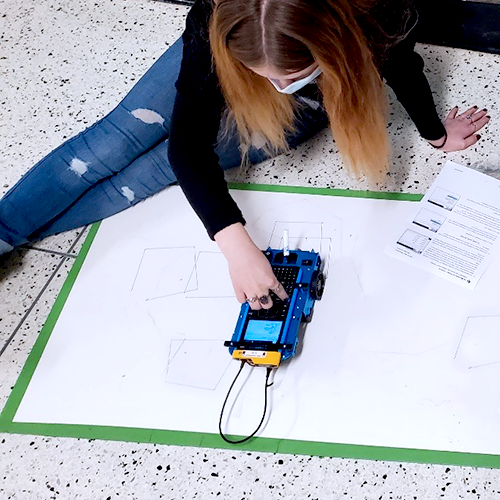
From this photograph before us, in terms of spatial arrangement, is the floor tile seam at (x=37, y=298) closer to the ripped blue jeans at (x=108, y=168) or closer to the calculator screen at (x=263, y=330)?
the ripped blue jeans at (x=108, y=168)

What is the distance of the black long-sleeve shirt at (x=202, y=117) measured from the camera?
833mm

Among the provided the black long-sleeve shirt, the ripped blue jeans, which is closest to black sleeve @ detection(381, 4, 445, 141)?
the black long-sleeve shirt

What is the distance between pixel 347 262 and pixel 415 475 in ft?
1.01

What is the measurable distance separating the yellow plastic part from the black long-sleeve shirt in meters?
0.16

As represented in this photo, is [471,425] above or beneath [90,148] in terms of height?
beneath

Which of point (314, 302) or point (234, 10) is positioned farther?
point (314, 302)

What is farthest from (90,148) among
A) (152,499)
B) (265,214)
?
(152,499)

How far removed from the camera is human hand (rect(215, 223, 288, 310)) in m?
0.81

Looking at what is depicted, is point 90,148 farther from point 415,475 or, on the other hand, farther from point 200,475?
point 415,475

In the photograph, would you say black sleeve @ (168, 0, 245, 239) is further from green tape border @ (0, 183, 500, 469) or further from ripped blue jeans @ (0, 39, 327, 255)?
A: green tape border @ (0, 183, 500, 469)

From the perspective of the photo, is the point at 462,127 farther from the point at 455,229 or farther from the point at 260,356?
the point at 260,356

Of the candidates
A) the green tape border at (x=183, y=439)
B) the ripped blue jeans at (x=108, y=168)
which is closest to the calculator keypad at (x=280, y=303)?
the green tape border at (x=183, y=439)

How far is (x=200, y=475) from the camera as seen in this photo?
2.56ft

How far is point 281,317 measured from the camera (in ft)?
2.69
